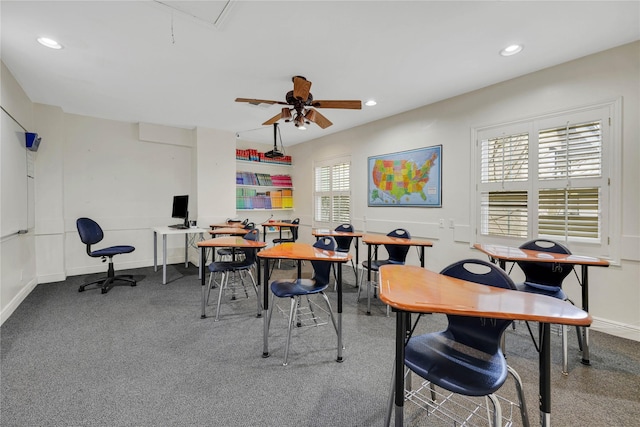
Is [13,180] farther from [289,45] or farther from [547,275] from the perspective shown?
[547,275]

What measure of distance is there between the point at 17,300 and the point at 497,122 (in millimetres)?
6292

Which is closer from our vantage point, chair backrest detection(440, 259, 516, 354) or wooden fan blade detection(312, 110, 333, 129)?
chair backrest detection(440, 259, 516, 354)

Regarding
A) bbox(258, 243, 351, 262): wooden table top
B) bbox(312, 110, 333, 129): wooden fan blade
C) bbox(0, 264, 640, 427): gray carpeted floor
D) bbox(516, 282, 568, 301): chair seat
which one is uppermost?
bbox(312, 110, 333, 129): wooden fan blade

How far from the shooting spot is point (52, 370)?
213 cm

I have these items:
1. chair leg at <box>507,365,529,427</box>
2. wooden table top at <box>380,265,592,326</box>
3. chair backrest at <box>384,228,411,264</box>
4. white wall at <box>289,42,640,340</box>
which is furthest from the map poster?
chair leg at <box>507,365,529,427</box>

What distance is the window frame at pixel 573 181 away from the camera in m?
2.70

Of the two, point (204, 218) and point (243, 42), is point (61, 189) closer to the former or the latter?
point (204, 218)

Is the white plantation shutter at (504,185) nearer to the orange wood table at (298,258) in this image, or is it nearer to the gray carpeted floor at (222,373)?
the gray carpeted floor at (222,373)

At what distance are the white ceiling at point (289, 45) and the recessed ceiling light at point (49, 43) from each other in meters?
0.05

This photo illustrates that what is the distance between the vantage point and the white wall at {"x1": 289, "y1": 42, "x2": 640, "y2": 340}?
2.64 m

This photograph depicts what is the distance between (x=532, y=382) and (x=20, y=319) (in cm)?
486

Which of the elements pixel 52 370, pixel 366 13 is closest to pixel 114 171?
pixel 52 370

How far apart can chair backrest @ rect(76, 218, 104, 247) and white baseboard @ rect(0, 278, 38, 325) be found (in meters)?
0.81

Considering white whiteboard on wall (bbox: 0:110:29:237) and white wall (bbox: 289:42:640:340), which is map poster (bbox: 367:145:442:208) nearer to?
white wall (bbox: 289:42:640:340)
